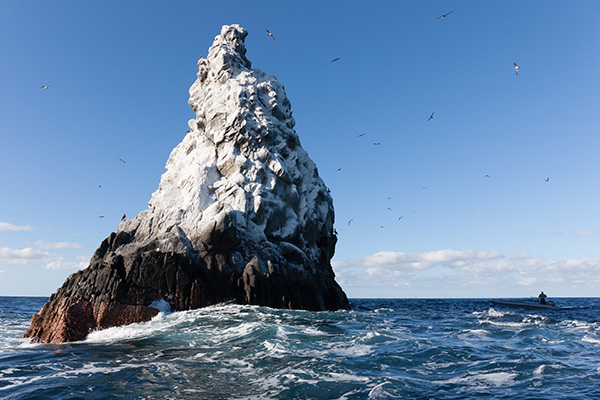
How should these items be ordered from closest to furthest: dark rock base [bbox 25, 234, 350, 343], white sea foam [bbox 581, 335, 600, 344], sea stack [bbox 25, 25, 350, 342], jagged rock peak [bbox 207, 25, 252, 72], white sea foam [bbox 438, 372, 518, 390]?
white sea foam [bbox 438, 372, 518, 390] → white sea foam [bbox 581, 335, 600, 344] → dark rock base [bbox 25, 234, 350, 343] → sea stack [bbox 25, 25, 350, 342] → jagged rock peak [bbox 207, 25, 252, 72]

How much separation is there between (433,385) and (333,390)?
2766 millimetres

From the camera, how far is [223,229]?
2759 cm

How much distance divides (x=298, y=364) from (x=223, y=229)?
1658 cm

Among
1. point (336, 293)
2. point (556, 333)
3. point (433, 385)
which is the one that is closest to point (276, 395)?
point (433, 385)

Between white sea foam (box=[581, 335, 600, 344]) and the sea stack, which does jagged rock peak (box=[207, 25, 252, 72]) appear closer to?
the sea stack

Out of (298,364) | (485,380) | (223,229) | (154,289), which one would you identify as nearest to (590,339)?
(485,380)

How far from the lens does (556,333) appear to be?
808 inches

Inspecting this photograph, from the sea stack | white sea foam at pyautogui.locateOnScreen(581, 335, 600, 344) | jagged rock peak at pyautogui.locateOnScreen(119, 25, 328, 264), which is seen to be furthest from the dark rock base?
white sea foam at pyautogui.locateOnScreen(581, 335, 600, 344)

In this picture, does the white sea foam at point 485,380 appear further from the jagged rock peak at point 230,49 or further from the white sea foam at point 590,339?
the jagged rock peak at point 230,49

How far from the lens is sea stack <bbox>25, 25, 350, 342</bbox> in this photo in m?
22.8

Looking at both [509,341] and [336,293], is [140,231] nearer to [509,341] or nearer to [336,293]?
[336,293]

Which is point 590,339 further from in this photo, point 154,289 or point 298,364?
point 154,289

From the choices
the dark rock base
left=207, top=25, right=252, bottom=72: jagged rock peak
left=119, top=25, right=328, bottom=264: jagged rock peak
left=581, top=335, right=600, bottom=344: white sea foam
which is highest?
left=207, top=25, right=252, bottom=72: jagged rock peak

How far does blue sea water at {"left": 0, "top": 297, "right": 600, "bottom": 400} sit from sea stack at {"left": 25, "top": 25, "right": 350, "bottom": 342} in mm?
3263
